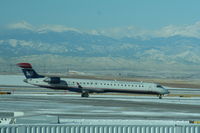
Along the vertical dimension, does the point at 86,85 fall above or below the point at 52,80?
below

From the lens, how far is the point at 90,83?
3189 inches

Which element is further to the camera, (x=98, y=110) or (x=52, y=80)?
(x=52, y=80)

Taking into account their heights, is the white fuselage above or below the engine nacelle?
below

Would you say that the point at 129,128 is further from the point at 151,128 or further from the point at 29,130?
the point at 29,130

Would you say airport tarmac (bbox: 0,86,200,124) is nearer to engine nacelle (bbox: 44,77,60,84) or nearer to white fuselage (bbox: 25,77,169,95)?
white fuselage (bbox: 25,77,169,95)

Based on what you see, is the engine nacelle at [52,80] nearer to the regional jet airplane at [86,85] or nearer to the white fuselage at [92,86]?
the regional jet airplane at [86,85]

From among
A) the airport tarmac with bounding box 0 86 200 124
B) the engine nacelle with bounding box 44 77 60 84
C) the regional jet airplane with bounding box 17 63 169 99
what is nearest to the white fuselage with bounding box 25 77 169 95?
the regional jet airplane with bounding box 17 63 169 99

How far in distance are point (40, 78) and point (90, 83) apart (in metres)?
8.00

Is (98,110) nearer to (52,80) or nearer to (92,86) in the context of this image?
(92,86)

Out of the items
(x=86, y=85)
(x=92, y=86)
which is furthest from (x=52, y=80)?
(x=92, y=86)

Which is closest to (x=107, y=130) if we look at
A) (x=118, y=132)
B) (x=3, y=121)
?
(x=118, y=132)

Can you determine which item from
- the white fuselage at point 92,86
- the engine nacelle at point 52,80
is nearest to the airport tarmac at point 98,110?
the white fuselage at point 92,86

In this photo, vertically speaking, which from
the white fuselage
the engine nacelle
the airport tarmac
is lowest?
the airport tarmac

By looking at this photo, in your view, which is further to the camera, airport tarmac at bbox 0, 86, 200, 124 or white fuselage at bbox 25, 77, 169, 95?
white fuselage at bbox 25, 77, 169, 95
